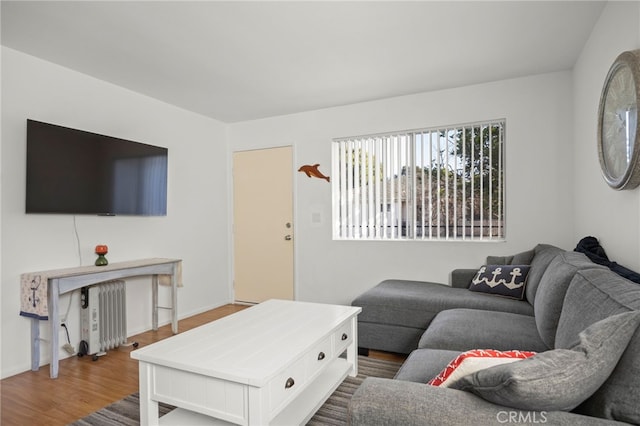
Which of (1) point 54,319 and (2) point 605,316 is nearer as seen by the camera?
(2) point 605,316

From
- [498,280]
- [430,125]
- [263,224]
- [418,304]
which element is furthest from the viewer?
[263,224]

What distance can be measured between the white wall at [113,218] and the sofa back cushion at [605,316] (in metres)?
3.48

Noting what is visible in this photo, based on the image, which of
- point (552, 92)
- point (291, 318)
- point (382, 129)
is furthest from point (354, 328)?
point (552, 92)

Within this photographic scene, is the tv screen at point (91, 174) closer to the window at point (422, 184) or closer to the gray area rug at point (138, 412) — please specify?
the gray area rug at point (138, 412)

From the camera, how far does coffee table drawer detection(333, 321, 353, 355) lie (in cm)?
217

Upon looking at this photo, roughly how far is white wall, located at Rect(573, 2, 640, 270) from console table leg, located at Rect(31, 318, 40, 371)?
12.9 ft

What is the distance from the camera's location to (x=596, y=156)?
2.51m

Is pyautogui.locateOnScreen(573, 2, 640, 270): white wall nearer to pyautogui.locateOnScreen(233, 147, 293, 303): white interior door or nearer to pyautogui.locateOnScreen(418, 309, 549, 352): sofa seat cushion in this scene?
pyautogui.locateOnScreen(418, 309, 549, 352): sofa seat cushion

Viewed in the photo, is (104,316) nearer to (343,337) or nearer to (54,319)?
(54,319)

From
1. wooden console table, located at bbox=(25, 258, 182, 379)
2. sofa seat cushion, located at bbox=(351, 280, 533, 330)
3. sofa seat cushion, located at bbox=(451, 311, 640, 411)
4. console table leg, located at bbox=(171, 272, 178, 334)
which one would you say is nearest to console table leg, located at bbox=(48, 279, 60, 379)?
wooden console table, located at bbox=(25, 258, 182, 379)

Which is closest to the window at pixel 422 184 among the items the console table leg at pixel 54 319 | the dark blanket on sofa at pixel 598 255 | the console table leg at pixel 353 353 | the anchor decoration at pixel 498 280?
the anchor decoration at pixel 498 280

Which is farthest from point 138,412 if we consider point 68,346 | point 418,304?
point 418,304

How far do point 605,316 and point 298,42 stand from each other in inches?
96.4

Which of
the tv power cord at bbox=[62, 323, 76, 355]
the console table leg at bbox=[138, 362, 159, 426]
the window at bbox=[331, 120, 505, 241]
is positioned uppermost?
the window at bbox=[331, 120, 505, 241]
